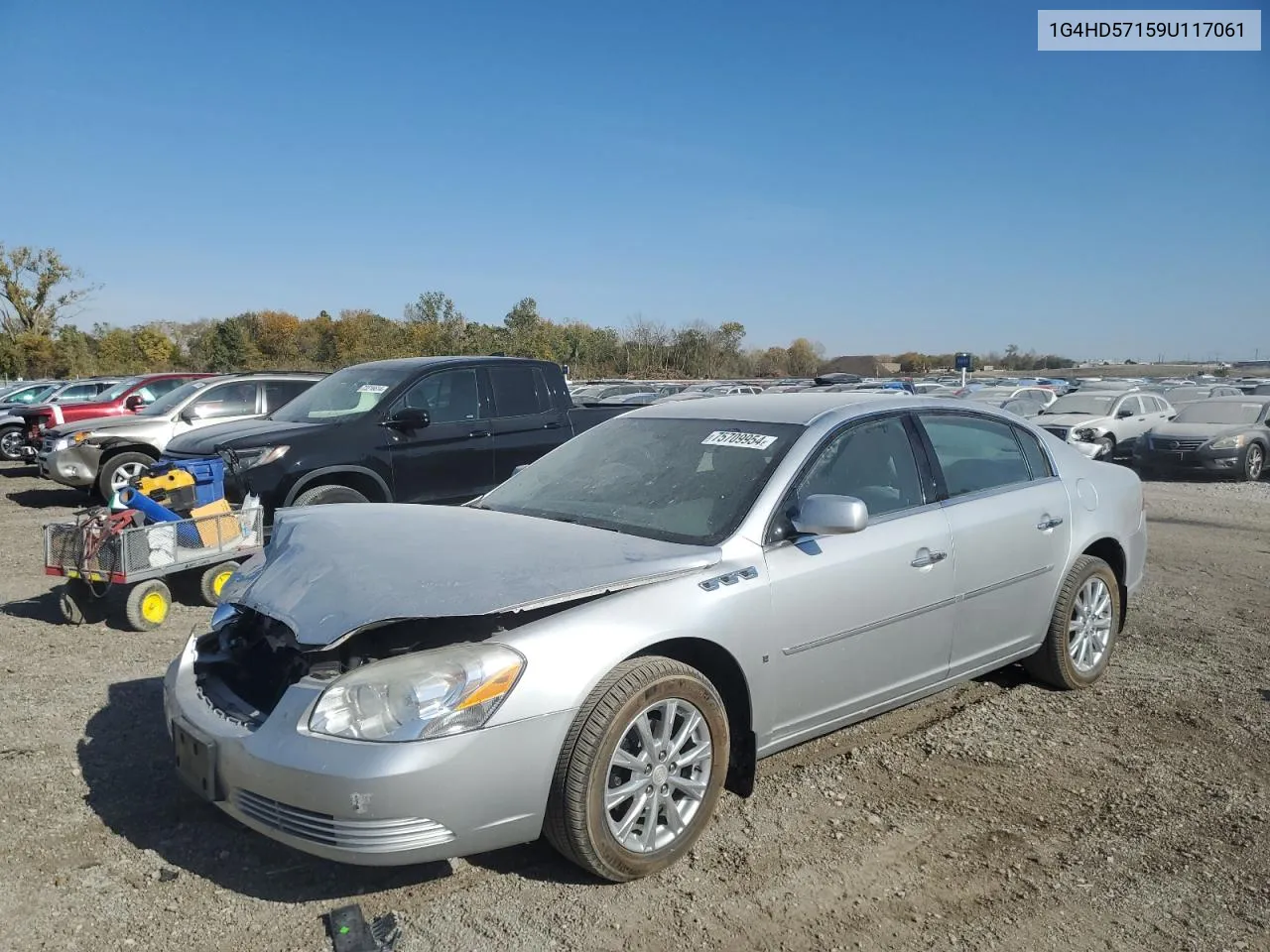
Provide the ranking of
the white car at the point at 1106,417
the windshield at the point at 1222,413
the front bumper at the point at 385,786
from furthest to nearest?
the white car at the point at 1106,417 → the windshield at the point at 1222,413 → the front bumper at the point at 385,786

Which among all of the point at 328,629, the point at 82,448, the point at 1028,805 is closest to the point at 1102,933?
the point at 1028,805

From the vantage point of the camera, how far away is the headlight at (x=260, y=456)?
7668 mm

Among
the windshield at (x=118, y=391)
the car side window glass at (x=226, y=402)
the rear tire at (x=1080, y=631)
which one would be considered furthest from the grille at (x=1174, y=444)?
the windshield at (x=118, y=391)

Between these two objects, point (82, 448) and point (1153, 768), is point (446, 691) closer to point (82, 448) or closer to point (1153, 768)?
point (1153, 768)

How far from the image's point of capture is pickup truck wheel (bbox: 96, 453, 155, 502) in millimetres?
11547

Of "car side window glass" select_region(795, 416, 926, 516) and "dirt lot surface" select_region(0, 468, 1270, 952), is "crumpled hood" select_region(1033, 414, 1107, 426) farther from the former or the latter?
"car side window glass" select_region(795, 416, 926, 516)

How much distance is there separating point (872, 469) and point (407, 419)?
17.1ft

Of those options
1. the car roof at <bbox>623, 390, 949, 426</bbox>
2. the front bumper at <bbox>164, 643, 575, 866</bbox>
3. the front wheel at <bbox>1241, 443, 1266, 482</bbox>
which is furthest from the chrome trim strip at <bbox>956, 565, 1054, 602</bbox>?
the front wheel at <bbox>1241, 443, 1266, 482</bbox>

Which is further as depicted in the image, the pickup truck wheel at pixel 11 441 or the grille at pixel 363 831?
the pickup truck wheel at pixel 11 441

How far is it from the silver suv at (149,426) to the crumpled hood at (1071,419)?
44.8 ft

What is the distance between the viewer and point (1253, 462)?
50.7ft

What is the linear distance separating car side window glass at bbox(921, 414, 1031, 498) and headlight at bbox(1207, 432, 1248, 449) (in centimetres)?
1282

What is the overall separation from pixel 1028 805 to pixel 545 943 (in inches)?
80.0

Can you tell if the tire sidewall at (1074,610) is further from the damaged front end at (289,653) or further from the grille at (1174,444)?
the grille at (1174,444)
